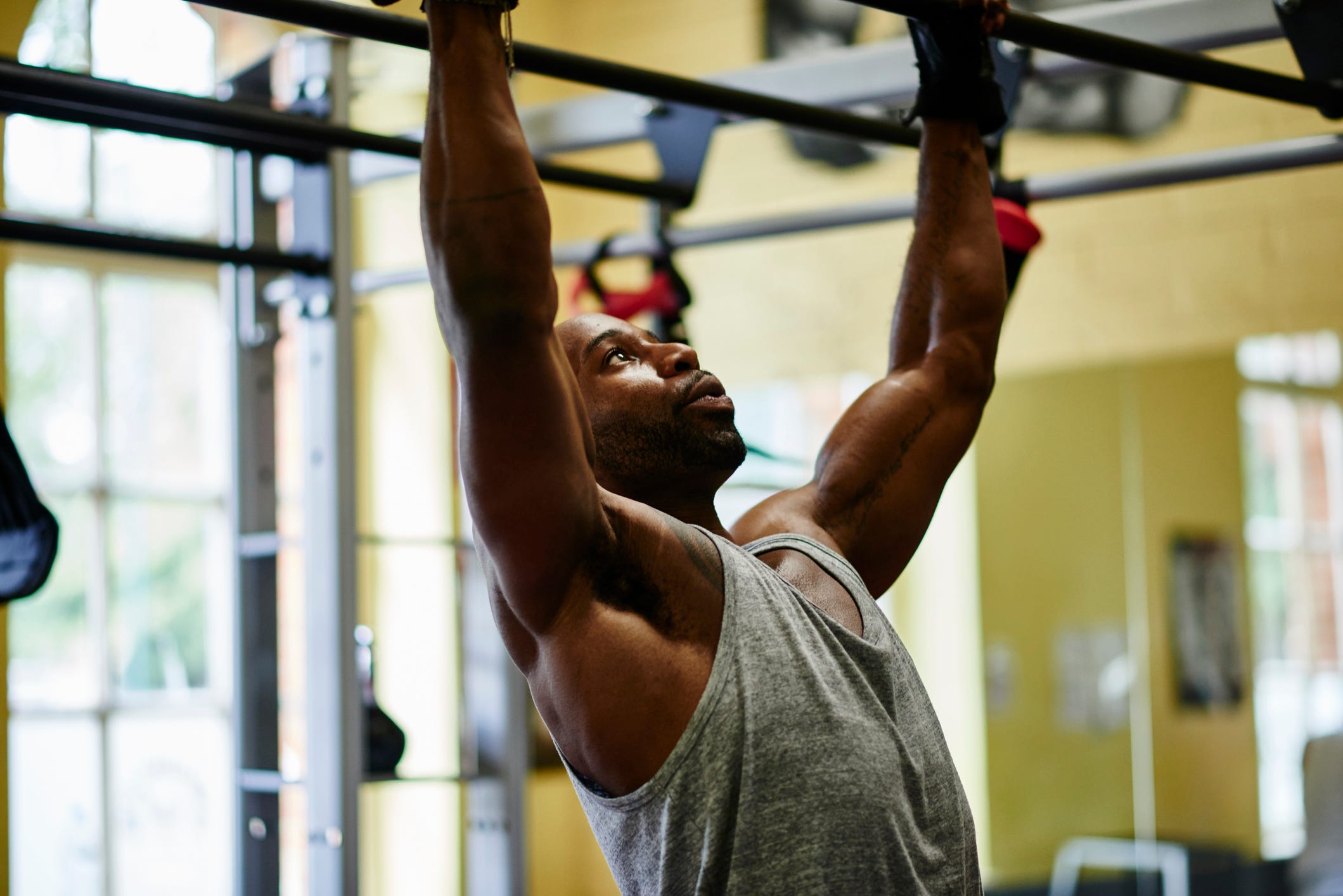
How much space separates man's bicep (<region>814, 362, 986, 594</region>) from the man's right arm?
0.58 meters

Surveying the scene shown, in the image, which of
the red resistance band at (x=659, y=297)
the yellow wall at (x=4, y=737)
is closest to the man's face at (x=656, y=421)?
the red resistance band at (x=659, y=297)

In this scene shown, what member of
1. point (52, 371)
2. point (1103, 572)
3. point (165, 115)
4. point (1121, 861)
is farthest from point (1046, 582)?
point (165, 115)

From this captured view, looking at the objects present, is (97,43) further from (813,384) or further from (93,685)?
(813,384)

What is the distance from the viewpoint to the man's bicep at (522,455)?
1.19 metres

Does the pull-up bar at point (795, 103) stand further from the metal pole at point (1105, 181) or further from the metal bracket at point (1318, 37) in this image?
the metal pole at point (1105, 181)

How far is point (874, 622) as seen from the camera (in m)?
1.49

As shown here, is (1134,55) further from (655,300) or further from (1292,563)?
(1292,563)

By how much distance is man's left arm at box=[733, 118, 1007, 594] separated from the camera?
68.4 inches

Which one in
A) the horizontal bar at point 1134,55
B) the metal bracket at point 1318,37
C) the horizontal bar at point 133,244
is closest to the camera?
the horizontal bar at point 1134,55

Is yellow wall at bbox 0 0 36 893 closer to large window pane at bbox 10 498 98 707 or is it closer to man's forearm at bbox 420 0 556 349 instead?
large window pane at bbox 10 498 98 707

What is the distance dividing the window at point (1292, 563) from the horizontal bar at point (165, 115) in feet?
11.5

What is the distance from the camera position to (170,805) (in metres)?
4.46

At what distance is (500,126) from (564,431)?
0.89 feet

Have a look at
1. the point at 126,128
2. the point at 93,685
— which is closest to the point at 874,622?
the point at 126,128
